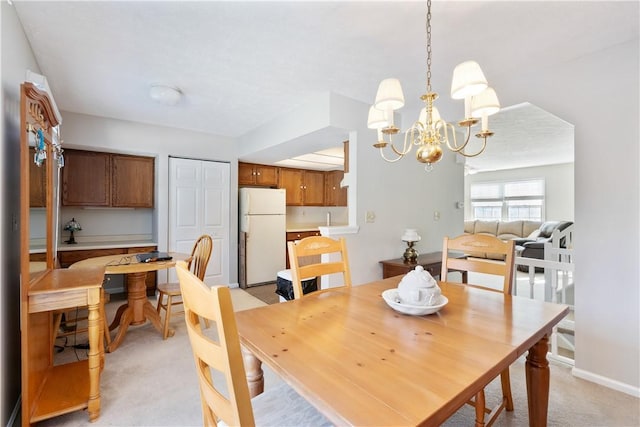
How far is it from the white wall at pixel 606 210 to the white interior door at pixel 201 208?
3.95 meters

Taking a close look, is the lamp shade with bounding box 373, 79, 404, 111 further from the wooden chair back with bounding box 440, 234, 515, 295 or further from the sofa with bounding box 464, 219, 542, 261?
the sofa with bounding box 464, 219, 542, 261

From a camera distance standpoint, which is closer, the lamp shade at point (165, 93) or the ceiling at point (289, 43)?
the ceiling at point (289, 43)

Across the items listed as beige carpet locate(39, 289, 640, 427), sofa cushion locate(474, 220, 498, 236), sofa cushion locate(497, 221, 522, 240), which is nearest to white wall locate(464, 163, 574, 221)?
sofa cushion locate(497, 221, 522, 240)

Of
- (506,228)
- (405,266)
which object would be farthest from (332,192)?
(506,228)

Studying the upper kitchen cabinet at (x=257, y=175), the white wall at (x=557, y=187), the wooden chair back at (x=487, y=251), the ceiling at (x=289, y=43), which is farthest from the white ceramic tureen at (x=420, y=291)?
the white wall at (x=557, y=187)

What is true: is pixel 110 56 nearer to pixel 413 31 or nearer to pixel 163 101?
pixel 163 101

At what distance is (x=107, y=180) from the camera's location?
384 centimetres

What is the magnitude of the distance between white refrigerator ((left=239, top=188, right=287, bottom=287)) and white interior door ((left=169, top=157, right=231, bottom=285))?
0.82 feet

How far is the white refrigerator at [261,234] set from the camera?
4.46 m

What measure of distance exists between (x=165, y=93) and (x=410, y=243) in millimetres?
2822

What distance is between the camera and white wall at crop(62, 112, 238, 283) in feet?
11.3

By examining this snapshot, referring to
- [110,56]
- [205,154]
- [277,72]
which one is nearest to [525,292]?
[277,72]

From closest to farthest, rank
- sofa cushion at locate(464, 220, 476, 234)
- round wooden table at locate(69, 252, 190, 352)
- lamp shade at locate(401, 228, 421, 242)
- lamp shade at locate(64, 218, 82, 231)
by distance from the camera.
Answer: round wooden table at locate(69, 252, 190, 352), lamp shade at locate(401, 228, 421, 242), lamp shade at locate(64, 218, 82, 231), sofa cushion at locate(464, 220, 476, 234)

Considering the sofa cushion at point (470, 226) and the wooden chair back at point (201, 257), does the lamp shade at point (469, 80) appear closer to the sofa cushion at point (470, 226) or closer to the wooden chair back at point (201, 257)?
the wooden chair back at point (201, 257)
